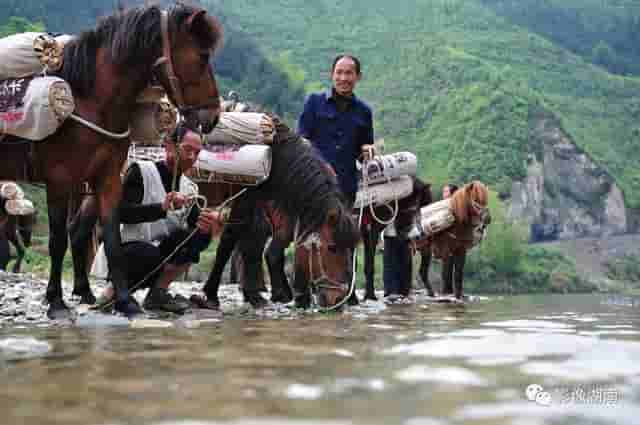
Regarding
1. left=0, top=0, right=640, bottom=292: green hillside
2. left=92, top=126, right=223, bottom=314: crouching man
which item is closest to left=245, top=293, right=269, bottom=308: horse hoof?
left=92, top=126, right=223, bottom=314: crouching man

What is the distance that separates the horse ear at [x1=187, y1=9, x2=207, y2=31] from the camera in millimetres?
4918

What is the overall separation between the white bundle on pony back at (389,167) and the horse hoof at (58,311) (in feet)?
15.1

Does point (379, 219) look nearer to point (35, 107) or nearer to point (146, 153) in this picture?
point (146, 153)

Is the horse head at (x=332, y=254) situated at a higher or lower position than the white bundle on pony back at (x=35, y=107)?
lower

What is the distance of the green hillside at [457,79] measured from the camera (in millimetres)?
54375

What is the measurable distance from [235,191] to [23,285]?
3329mm

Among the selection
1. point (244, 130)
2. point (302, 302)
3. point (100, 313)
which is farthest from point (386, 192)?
point (100, 313)

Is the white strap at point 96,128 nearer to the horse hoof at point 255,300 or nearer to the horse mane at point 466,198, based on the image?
the horse hoof at point 255,300

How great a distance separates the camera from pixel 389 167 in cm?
914

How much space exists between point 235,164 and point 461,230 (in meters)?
4.83

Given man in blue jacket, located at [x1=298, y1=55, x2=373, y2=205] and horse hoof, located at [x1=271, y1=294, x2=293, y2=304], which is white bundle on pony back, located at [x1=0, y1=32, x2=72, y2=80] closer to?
man in blue jacket, located at [x1=298, y1=55, x2=373, y2=205]

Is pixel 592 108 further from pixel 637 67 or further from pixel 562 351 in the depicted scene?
pixel 562 351

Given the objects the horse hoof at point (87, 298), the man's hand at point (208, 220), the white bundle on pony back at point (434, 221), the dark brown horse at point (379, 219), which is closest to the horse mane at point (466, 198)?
the white bundle on pony back at point (434, 221)

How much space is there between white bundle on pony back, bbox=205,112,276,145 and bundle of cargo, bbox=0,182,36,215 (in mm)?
6660
